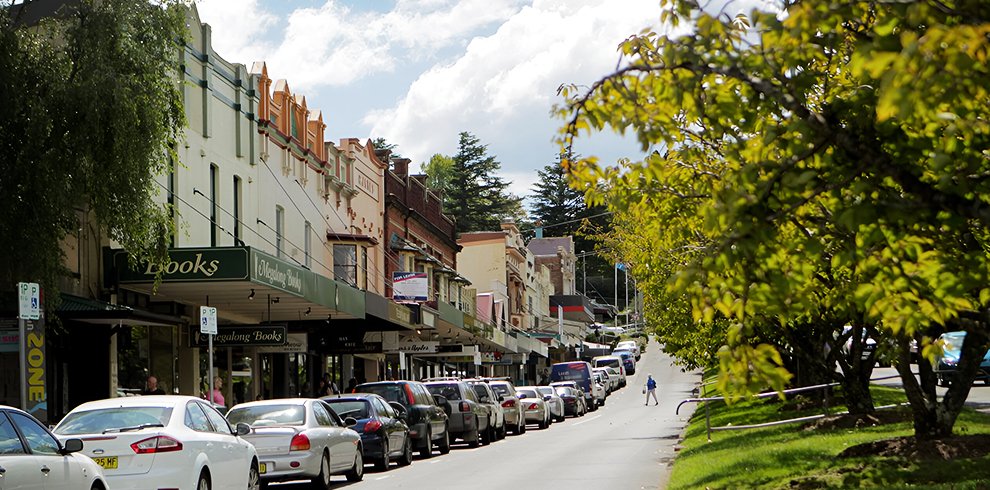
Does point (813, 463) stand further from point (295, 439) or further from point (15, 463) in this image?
point (15, 463)

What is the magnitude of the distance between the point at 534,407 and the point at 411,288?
20.5ft

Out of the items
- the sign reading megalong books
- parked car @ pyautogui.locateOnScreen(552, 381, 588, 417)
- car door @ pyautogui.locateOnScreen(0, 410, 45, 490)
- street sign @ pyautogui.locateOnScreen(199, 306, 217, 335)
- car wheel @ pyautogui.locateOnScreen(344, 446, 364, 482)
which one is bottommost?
parked car @ pyautogui.locateOnScreen(552, 381, 588, 417)

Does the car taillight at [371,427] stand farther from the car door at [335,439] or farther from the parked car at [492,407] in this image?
the parked car at [492,407]

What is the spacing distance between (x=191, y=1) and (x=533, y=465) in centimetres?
1036

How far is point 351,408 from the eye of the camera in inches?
922

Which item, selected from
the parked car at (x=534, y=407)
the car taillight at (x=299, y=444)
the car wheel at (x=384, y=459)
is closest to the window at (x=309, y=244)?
the parked car at (x=534, y=407)

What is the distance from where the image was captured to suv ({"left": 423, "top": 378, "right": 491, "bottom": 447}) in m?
30.5

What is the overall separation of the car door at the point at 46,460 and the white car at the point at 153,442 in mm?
1921

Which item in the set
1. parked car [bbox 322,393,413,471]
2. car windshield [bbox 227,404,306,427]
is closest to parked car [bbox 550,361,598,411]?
parked car [bbox 322,393,413,471]

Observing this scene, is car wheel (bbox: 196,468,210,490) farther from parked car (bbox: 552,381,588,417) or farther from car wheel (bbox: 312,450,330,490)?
parked car (bbox: 552,381,588,417)

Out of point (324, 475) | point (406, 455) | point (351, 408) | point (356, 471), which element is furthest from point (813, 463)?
point (406, 455)

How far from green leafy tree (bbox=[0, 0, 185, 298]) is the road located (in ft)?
18.1

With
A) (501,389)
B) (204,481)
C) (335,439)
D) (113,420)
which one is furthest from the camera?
(501,389)

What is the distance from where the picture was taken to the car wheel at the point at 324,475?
1912cm
